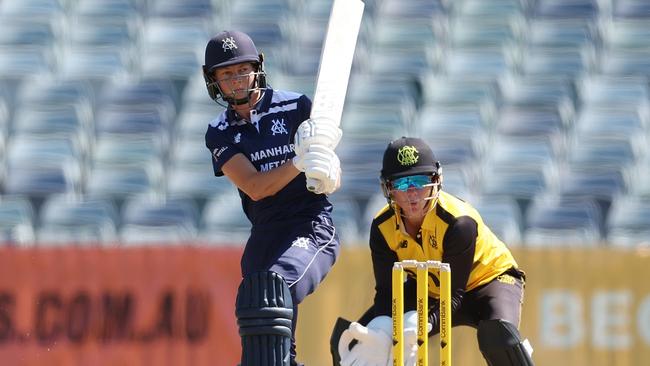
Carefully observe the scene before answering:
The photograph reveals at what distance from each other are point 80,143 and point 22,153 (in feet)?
1.37

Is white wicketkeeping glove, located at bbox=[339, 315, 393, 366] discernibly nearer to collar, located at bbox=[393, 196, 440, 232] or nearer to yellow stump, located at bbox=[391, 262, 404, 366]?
yellow stump, located at bbox=[391, 262, 404, 366]

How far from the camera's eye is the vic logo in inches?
190

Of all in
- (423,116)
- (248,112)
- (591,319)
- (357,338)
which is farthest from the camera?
(423,116)

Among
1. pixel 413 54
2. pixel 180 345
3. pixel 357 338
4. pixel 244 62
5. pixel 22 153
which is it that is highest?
pixel 413 54

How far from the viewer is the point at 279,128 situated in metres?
4.83

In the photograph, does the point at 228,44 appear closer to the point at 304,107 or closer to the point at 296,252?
the point at 304,107

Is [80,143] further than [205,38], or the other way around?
[205,38]

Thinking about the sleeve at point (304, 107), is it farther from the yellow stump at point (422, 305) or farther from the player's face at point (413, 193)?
Answer: the yellow stump at point (422, 305)

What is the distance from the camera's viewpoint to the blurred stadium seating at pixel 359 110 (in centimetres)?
831

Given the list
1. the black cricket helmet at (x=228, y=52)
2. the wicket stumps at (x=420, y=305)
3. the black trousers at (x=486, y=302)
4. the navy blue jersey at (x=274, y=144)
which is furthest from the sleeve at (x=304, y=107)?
the wicket stumps at (x=420, y=305)

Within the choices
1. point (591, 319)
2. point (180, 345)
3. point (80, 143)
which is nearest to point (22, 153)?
point (80, 143)

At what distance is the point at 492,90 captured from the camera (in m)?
9.16

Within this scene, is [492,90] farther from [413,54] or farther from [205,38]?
[205,38]

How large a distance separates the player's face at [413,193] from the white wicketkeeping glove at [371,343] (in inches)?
17.6
